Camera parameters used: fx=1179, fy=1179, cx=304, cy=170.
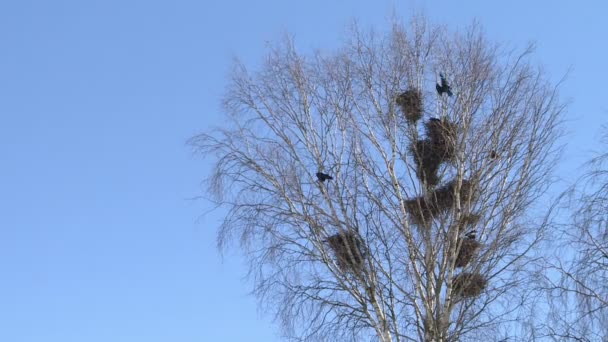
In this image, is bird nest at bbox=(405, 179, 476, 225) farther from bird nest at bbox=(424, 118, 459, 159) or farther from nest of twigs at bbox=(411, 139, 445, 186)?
bird nest at bbox=(424, 118, 459, 159)

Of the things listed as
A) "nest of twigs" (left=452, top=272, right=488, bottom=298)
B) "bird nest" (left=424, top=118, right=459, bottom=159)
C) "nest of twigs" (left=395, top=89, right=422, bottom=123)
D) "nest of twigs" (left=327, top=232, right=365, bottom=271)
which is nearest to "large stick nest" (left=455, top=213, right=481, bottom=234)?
"nest of twigs" (left=452, top=272, right=488, bottom=298)

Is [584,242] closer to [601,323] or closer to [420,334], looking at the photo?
[601,323]

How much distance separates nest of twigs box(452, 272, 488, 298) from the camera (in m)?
15.4

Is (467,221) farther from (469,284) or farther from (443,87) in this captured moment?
(443,87)

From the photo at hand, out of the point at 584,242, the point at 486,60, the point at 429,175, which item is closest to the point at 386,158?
the point at 429,175

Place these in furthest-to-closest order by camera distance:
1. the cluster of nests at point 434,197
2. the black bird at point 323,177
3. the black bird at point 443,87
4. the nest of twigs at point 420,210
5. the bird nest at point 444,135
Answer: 1. the black bird at point 443,87
2. the black bird at point 323,177
3. the bird nest at point 444,135
4. the nest of twigs at point 420,210
5. the cluster of nests at point 434,197

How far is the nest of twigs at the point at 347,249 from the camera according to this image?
51.7ft

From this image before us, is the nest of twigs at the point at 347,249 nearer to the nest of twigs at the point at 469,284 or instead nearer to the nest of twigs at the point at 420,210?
the nest of twigs at the point at 420,210

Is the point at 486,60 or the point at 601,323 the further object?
the point at 486,60

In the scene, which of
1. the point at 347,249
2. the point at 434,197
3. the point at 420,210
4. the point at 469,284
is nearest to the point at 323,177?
the point at 347,249

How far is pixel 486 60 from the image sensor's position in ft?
54.6

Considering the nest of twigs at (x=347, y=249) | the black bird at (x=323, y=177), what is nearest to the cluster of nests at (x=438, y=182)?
the nest of twigs at (x=347, y=249)

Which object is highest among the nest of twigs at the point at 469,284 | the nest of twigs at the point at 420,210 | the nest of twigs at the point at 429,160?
the nest of twigs at the point at 429,160

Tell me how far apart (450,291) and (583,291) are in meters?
4.21
